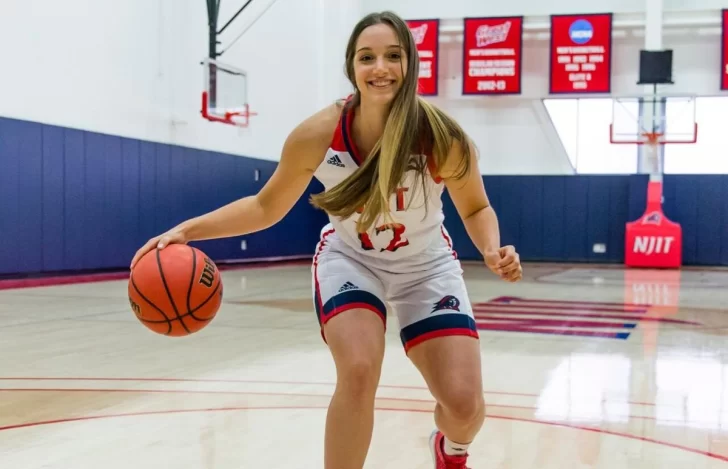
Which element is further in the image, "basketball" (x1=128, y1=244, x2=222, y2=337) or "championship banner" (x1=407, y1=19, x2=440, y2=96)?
"championship banner" (x1=407, y1=19, x2=440, y2=96)

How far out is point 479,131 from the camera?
18453 mm

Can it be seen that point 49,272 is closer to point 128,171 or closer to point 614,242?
point 128,171

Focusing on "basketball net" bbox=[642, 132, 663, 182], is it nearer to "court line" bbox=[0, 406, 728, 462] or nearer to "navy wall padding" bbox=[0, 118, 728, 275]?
"navy wall padding" bbox=[0, 118, 728, 275]

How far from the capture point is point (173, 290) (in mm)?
2703

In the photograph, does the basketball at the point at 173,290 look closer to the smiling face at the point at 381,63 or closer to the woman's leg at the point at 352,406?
the woman's leg at the point at 352,406

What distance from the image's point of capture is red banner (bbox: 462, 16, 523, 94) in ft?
56.9

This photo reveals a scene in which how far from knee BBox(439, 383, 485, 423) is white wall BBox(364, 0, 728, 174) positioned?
1582 centimetres

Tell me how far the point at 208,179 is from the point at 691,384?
35.4ft

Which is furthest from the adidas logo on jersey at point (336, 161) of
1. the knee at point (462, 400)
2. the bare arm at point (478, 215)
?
the knee at point (462, 400)

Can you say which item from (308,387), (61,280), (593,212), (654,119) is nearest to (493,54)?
(654,119)

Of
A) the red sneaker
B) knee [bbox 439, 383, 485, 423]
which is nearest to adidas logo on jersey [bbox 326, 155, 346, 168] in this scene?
knee [bbox 439, 383, 485, 423]

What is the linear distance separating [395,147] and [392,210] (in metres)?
0.22

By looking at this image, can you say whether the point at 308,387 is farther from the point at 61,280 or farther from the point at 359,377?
the point at 61,280

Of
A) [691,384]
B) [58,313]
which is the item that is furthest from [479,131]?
[691,384]
